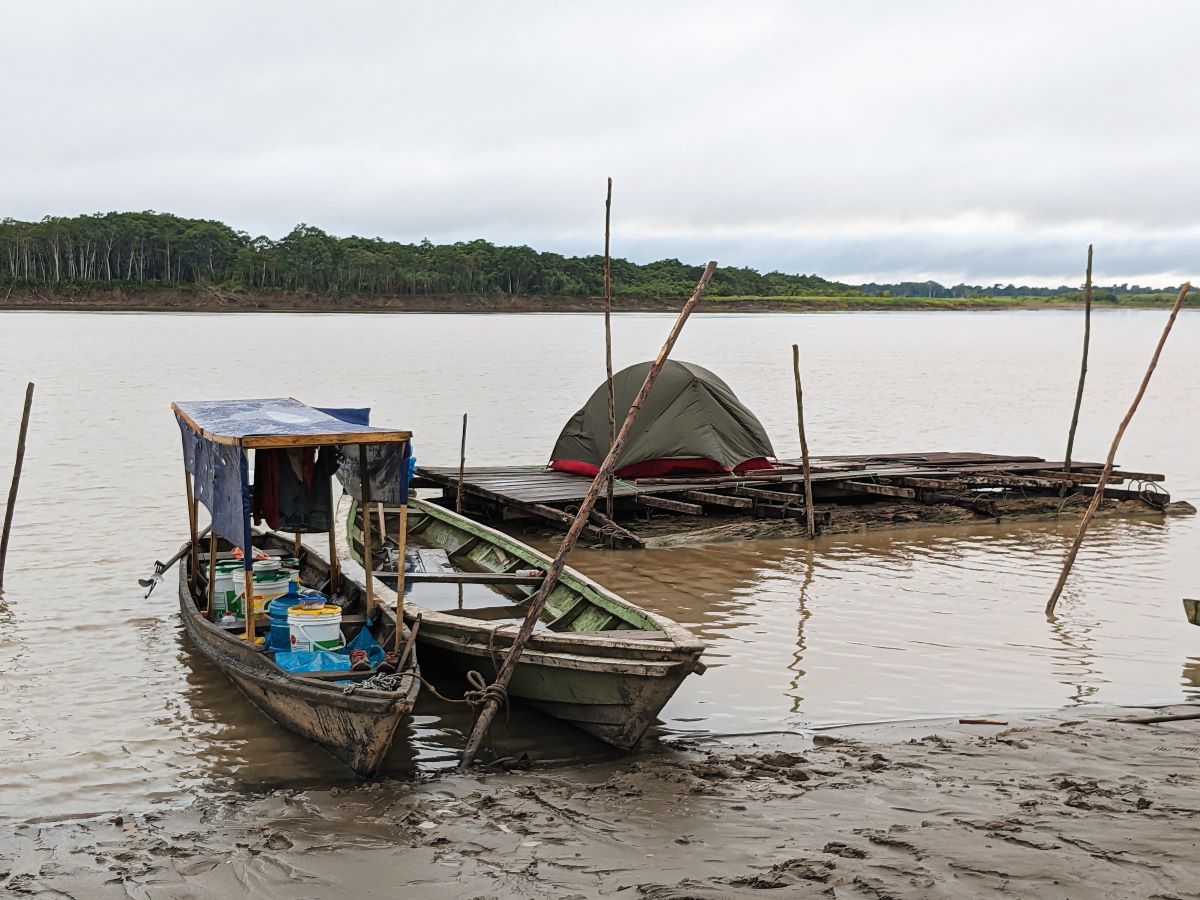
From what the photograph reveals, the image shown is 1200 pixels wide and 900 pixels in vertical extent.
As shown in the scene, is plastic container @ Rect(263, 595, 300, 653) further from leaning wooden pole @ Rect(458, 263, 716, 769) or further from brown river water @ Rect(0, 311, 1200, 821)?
leaning wooden pole @ Rect(458, 263, 716, 769)

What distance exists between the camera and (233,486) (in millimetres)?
7750

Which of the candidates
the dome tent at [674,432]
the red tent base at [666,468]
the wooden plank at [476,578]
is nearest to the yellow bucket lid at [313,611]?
the wooden plank at [476,578]

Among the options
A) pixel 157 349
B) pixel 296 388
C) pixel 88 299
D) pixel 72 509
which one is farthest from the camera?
pixel 88 299

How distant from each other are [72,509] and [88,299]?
9665 cm

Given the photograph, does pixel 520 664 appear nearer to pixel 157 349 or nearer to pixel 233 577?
pixel 233 577

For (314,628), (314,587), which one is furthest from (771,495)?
(314,628)

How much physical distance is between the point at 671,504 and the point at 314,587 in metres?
5.52

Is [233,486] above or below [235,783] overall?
above

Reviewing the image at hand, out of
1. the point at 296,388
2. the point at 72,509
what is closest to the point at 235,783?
the point at 72,509

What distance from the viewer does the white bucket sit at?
7789mm

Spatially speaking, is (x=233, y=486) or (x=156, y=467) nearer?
(x=233, y=486)

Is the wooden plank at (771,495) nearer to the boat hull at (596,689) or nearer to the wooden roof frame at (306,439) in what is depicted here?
the boat hull at (596,689)

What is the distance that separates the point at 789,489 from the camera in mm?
16141

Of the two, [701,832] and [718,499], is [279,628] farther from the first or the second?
[718,499]
